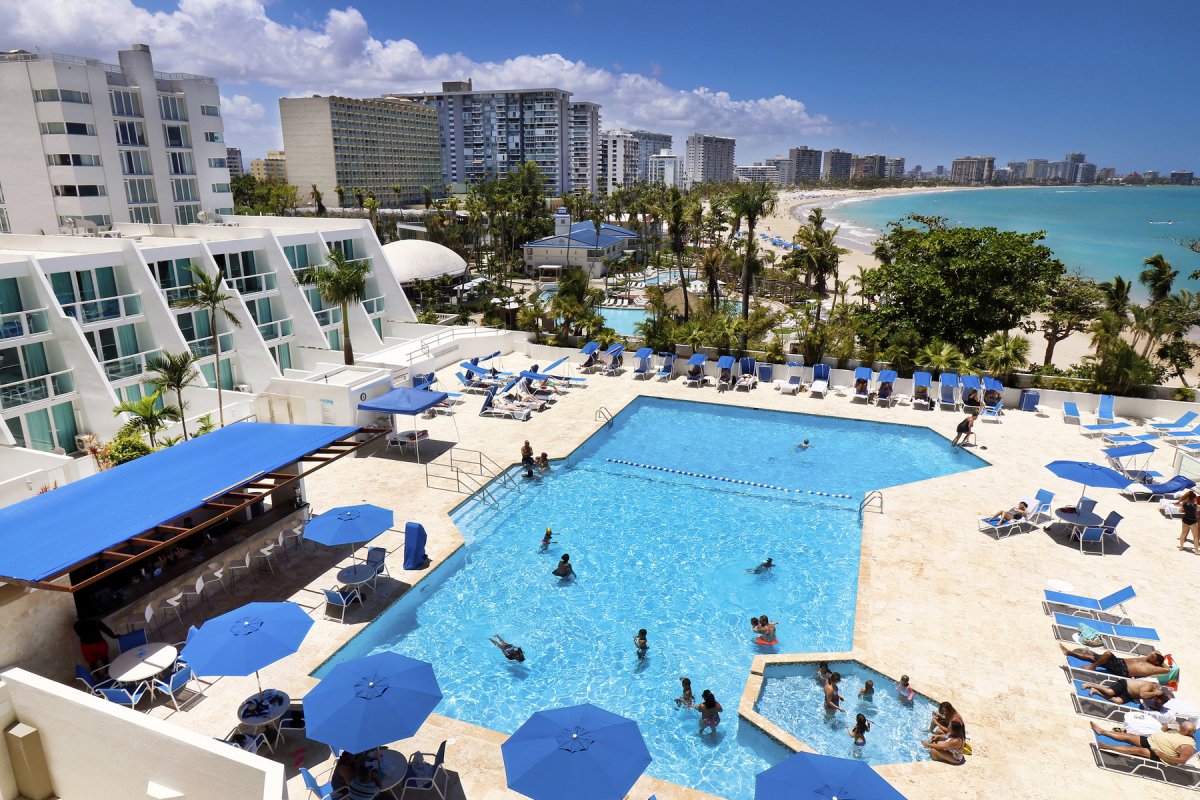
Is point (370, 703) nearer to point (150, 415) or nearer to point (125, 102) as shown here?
point (150, 415)

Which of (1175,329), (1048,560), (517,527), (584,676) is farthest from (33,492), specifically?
(1175,329)

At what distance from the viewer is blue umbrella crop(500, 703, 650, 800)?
7973mm

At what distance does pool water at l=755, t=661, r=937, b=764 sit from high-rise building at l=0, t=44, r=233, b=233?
4367 centimetres

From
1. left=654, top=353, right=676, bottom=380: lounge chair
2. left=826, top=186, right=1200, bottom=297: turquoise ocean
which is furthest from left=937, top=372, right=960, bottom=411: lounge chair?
left=826, top=186, right=1200, bottom=297: turquoise ocean

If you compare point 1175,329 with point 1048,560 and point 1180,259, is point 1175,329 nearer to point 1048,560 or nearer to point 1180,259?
point 1048,560

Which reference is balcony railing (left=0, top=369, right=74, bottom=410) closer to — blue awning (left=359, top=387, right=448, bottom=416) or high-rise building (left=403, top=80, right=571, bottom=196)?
blue awning (left=359, top=387, right=448, bottom=416)

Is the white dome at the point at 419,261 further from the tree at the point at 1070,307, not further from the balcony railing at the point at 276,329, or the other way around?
the tree at the point at 1070,307

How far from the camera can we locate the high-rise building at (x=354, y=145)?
123 m

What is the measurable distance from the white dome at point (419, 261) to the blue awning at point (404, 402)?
923 inches

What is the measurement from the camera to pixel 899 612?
44.9 ft

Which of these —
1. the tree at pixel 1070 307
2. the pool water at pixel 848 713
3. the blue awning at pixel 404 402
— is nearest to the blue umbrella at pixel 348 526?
the blue awning at pixel 404 402

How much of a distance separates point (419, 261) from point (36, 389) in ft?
87.9

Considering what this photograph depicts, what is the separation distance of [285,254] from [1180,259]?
5033 inches

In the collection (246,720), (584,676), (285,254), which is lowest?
(584,676)
